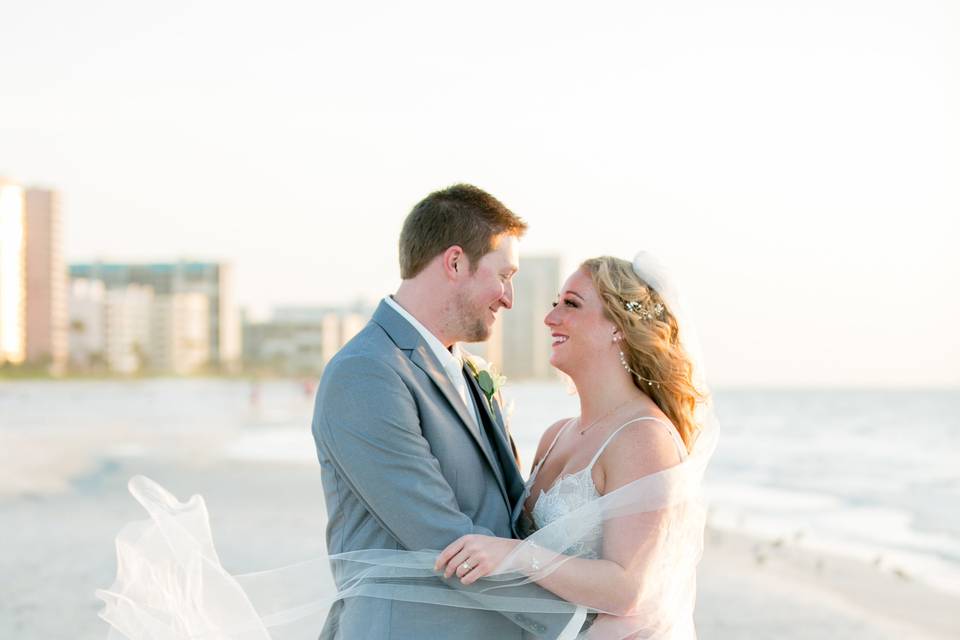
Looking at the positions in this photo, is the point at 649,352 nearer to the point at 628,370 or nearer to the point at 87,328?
the point at 628,370

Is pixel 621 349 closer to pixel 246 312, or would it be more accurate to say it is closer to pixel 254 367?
pixel 254 367

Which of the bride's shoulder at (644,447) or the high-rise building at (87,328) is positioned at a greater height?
the bride's shoulder at (644,447)

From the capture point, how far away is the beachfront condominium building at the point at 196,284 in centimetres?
15038

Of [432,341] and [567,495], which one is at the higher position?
[432,341]

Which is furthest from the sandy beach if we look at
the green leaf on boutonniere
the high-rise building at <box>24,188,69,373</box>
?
the high-rise building at <box>24,188,69,373</box>

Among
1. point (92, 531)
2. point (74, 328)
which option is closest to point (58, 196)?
point (74, 328)

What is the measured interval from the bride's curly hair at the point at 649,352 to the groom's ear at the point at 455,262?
581mm

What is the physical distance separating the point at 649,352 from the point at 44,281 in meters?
121

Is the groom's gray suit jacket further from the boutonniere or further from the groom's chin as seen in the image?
the boutonniere

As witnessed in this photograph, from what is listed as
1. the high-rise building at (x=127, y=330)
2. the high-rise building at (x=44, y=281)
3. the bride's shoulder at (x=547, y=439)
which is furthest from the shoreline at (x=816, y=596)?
the high-rise building at (x=127, y=330)

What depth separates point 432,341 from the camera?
325 centimetres

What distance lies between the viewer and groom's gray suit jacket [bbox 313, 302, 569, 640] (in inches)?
113

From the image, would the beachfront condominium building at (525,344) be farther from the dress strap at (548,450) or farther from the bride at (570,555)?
the bride at (570,555)

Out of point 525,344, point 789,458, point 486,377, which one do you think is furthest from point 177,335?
point 486,377
